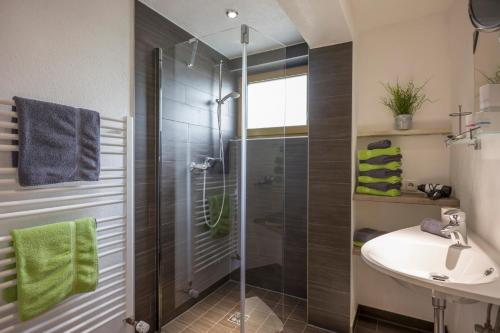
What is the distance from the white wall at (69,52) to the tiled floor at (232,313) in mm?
1478

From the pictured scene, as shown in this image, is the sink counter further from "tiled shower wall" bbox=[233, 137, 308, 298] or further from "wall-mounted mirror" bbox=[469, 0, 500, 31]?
"wall-mounted mirror" bbox=[469, 0, 500, 31]

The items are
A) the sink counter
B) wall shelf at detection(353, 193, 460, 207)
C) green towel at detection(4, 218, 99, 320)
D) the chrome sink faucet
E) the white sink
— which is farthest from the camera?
wall shelf at detection(353, 193, 460, 207)

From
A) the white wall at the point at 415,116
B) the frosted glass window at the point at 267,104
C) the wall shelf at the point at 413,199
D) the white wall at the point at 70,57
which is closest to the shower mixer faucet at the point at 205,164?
the frosted glass window at the point at 267,104

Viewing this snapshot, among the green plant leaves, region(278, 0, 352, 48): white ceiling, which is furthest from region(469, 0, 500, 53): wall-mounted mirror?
the green plant leaves

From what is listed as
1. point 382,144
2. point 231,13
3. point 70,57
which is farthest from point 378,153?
point 70,57

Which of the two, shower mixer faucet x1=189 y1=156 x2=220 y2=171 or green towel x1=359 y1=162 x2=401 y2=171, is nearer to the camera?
green towel x1=359 y1=162 x2=401 y2=171

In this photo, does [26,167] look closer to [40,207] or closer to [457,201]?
[40,207]

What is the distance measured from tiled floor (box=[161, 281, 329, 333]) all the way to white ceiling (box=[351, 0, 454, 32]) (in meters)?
2.08

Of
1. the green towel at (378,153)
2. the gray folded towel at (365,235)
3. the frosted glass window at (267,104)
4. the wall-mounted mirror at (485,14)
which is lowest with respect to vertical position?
the gray folded towel at (365,235)

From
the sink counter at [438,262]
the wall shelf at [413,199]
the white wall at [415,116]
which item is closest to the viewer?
the sink counter at [438,262]

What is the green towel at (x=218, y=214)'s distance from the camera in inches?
71.6

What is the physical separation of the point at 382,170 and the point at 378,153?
0.12 m

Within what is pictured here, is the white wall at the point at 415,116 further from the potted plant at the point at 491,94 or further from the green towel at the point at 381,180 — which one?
the potted plant at the point at 491,94

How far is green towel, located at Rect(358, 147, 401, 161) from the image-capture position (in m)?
1.68
